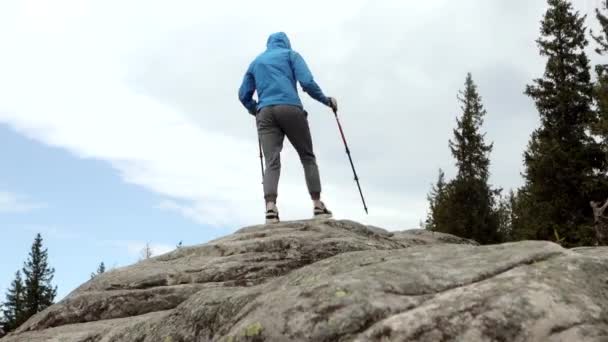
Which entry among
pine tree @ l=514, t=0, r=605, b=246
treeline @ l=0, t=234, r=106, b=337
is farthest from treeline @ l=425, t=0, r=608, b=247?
treeline @ l=0, t=234, r=106, b=337

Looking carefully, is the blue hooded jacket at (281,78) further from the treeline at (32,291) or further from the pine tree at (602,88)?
the treeline at (32,291)

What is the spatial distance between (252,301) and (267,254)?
4084 millimetres

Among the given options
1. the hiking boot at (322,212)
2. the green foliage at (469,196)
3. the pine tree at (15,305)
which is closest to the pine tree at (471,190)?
the green foliage at (469,196)

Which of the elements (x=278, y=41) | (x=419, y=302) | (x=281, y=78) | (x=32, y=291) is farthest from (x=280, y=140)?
(x=32, y=291)

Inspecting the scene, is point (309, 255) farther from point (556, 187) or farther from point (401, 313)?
point (556, 187)

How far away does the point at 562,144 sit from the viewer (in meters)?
32.6

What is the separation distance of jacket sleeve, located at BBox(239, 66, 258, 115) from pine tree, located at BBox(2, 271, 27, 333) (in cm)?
6805

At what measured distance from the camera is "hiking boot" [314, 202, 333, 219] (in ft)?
33.4

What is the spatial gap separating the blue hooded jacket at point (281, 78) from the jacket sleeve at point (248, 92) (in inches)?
4.1

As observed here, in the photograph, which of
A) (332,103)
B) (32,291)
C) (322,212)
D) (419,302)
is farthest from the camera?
(32,291)

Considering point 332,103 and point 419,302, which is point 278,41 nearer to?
point 332,103

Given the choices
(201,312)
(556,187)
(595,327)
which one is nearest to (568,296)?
(595,327)

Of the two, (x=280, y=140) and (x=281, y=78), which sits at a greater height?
(x=281, y=78)

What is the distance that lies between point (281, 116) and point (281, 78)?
66cm
